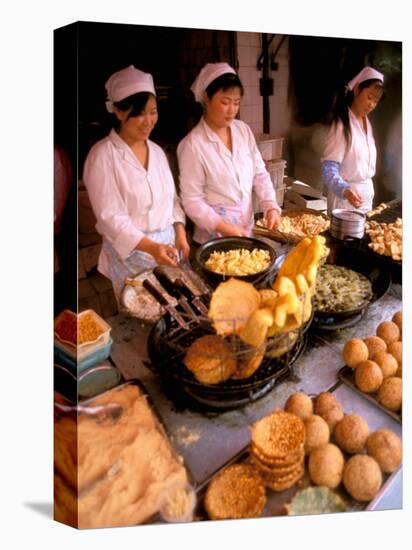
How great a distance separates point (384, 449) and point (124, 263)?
1.26m

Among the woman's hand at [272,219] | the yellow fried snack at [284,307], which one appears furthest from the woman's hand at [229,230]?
the yellow fried snack at [284,307]

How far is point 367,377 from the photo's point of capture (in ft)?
7.89

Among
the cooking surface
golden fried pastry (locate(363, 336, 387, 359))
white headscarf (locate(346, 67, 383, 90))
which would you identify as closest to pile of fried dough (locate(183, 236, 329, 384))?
the cooking surface

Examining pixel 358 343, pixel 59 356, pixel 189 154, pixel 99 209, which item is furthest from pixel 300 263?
pixel 59 356

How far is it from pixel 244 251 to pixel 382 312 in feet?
2.29

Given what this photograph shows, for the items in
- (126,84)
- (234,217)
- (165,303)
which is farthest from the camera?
(234,217)

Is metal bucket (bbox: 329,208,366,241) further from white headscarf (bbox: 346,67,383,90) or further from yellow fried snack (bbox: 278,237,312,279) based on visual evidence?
white headscarf (bbox: 346,67,383,90)

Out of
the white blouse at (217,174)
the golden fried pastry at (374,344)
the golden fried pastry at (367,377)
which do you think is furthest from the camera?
the golden fried pastry at (374,344)

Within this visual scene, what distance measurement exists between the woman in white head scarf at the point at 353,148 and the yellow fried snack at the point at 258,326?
71 cm

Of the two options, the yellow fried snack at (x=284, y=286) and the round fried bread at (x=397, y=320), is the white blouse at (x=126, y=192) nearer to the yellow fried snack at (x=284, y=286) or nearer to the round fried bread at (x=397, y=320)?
the yellow fried snack at (x=284, y=286)

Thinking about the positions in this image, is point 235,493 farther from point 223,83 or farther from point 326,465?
point 223,83

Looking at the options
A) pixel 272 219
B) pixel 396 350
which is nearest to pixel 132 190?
pixel 272 219

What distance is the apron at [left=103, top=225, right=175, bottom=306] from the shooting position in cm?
220

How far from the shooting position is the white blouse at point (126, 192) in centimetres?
213
